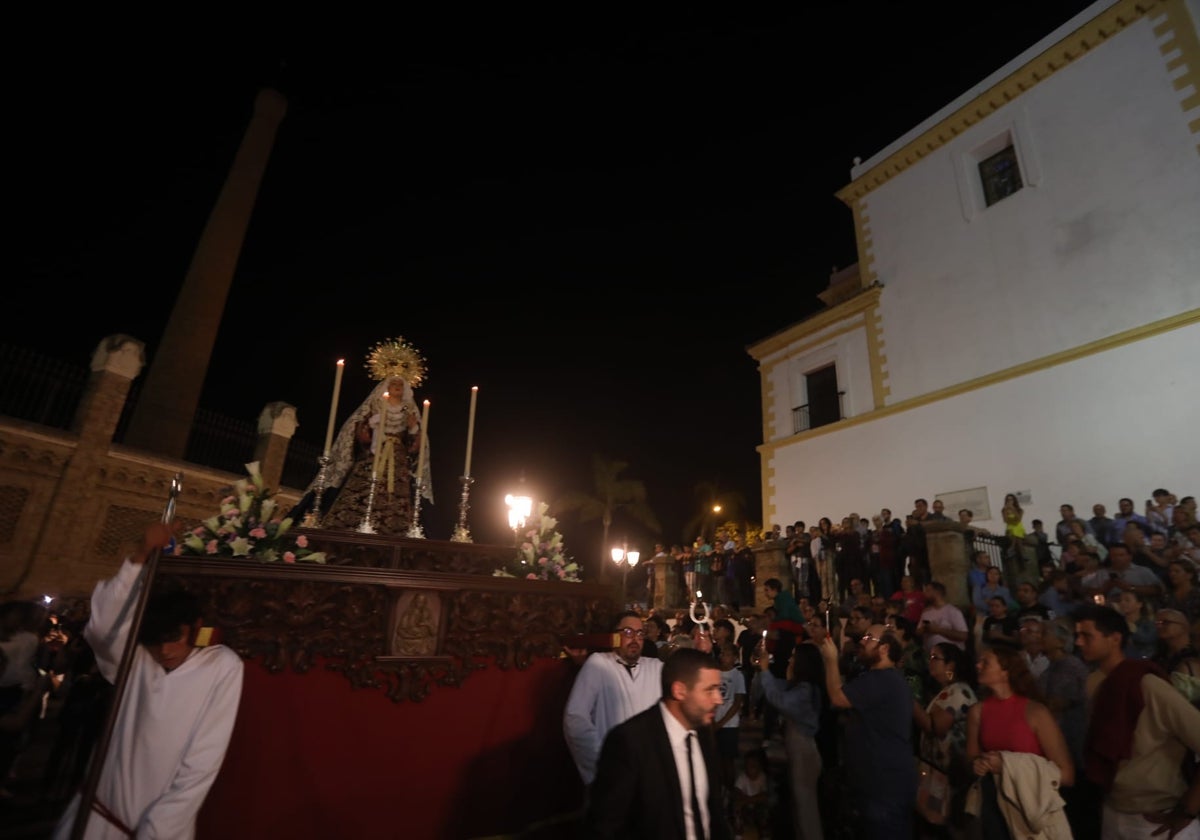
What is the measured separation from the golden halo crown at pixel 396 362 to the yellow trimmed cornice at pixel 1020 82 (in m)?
16.6

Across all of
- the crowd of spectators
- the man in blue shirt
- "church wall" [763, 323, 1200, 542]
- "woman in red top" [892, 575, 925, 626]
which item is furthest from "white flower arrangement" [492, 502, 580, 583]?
"church wall" [763, 323, 1200, 542]

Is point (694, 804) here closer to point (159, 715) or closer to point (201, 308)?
point (159, 715)

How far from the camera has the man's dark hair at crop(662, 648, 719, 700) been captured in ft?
8.18

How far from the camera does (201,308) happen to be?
1958cm

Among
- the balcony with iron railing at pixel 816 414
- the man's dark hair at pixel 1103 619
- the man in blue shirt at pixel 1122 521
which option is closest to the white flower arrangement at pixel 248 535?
the man's dark hair at pixel 1103 619

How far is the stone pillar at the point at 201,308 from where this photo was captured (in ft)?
55.0

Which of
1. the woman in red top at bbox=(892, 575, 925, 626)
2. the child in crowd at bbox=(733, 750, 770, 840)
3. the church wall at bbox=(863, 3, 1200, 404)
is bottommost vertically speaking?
the child in crowd at bbox=(733, 750, 770, 840)

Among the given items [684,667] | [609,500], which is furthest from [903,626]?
[609,500]

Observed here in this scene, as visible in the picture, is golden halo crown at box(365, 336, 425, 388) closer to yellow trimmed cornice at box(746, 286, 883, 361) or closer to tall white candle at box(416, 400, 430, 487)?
tall white candle at box(416, 400, 430, 487)

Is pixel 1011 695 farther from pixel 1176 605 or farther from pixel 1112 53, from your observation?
pixel 1112 53

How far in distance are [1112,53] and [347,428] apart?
62.5 feet

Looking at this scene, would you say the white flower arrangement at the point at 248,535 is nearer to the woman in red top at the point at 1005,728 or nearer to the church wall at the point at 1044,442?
the woman in red top at the point at 1005,728

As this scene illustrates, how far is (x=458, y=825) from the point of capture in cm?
356

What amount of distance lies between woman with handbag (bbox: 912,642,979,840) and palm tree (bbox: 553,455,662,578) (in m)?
28.1
